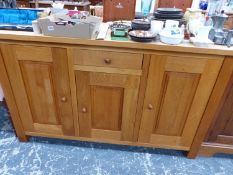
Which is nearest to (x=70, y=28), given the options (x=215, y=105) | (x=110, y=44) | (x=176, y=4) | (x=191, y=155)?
(x=110, y=44)

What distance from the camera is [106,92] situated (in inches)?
43.0

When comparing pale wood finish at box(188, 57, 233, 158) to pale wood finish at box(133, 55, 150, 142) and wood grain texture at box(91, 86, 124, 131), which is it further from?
wood grain texture at box(91, 86, 124, 131)

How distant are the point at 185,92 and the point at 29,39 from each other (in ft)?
2.87

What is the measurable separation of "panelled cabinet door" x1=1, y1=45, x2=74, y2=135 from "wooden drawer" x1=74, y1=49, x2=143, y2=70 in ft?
0.29

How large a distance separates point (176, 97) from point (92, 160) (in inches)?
28.6

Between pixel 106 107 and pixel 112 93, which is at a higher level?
pixel 112 93

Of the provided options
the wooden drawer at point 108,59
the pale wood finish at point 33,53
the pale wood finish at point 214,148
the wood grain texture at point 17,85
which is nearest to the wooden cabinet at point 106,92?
the wooden drawer at point 108,59

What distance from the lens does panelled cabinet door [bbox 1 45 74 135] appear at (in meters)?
0.98

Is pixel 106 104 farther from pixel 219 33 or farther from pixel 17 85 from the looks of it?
pixel 219 33

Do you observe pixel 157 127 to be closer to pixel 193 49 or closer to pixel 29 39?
pixel 193 49

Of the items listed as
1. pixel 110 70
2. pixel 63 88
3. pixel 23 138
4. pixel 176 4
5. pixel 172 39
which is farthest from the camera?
pixel 23 138

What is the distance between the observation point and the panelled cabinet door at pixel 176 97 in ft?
3.07

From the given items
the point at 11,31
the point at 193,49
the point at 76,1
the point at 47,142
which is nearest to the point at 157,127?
the point at 193,49

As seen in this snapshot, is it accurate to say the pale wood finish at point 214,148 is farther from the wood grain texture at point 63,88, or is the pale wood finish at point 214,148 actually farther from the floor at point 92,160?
the wood grain texture at point 63,88
